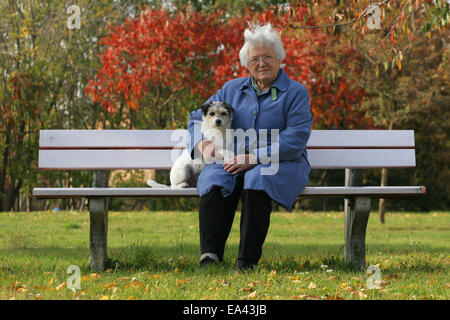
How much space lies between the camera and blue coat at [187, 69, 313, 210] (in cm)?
393

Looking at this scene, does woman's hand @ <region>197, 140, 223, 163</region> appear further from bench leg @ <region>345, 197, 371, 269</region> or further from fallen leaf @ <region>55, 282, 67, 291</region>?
fallen leaf @ <region>55, 282, 67, 291</region>

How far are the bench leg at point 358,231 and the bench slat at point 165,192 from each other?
13 cm

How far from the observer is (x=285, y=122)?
4.26 meters

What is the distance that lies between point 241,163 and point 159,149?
100cm

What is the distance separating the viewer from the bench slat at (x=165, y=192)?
3959 millimetres

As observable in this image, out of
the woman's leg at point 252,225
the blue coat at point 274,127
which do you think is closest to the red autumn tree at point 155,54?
the blue coat at point 274,127

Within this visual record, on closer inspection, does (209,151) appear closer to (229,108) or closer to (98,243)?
(229,108)

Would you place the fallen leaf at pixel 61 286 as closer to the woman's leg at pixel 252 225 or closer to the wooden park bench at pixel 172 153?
the wooden park bench at pixel 172 153

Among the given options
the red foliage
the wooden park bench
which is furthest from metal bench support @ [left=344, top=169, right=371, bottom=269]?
the red foliage

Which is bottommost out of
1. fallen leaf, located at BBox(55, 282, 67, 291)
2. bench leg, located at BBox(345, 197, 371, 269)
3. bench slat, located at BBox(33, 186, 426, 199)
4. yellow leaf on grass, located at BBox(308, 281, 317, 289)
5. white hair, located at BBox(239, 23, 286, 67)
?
fallen leaf, located at BBox(55, 282, 67, 291)

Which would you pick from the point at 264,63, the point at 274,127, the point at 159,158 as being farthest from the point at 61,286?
the point at 264,63

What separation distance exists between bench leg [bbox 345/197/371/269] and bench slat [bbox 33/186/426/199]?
13 centimetres

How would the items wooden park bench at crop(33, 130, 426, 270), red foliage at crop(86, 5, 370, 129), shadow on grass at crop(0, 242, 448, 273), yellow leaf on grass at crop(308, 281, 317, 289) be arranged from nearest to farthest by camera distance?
yellow leaf on grass at crop(308, 281, 317, 289), shadow on grass at crop(0, 242, 448, 273), wooden park bench at crop(33, 130, 426, 270), red foliage at crop(86, 5, 370, 129)

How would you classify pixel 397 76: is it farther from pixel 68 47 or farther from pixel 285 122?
pixel 285 122
